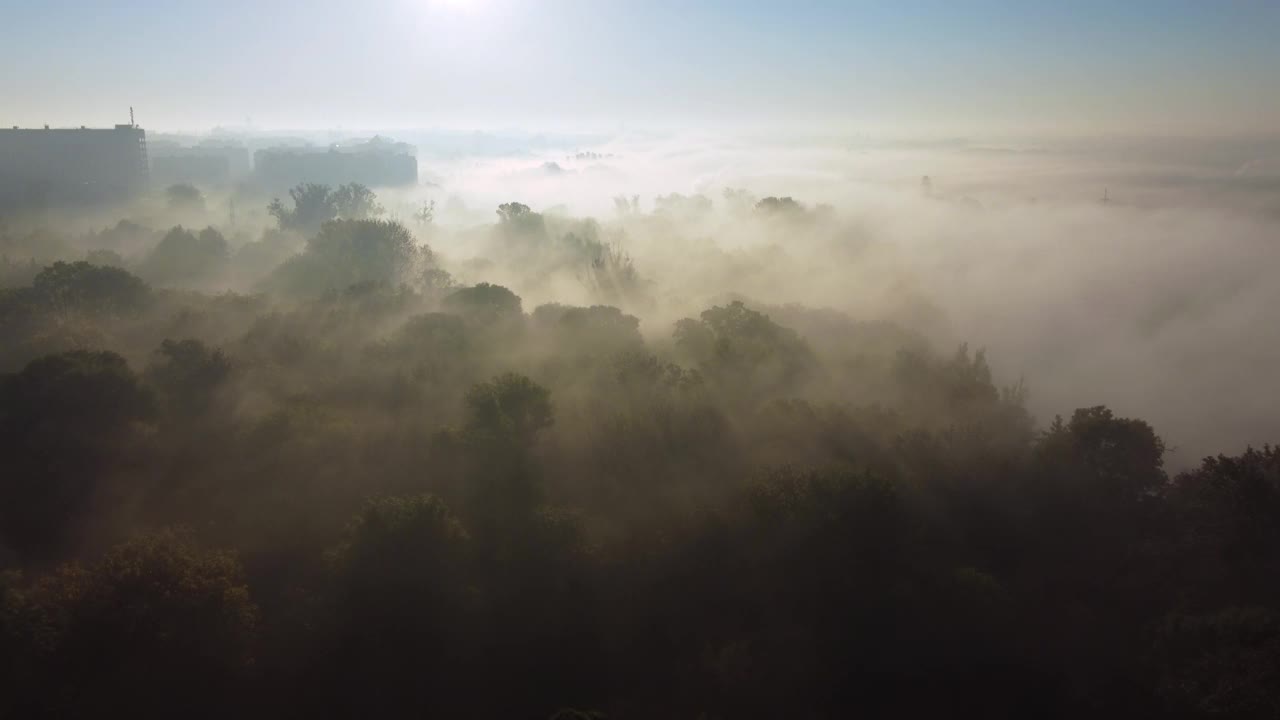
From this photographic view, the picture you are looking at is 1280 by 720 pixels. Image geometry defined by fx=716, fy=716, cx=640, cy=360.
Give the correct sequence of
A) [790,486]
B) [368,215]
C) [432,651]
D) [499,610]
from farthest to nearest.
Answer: [368,215] → [790,486] → [499,610] → [432,651]

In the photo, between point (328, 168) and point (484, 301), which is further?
point (328, 168)

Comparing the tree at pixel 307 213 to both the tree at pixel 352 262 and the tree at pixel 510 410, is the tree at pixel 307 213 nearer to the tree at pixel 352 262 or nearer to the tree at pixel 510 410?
the tree at pixel 352 262

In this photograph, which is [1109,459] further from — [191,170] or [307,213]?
[191,170]

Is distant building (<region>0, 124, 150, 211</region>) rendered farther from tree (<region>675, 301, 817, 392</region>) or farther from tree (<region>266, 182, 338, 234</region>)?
tree (<region>675, 301, 817, 392</region>)

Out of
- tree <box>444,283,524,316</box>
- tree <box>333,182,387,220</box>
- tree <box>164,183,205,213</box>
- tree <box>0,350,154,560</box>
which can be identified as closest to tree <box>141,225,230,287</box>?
tree <box>333,182,387,220</box>

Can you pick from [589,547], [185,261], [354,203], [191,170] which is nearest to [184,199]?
[354,203]

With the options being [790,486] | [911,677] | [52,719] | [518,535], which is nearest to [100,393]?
[52,719]

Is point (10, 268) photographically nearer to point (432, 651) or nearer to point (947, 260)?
point (432, 651)

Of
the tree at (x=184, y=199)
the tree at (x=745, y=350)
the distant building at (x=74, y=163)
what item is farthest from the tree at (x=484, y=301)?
the distant building at (x=74, y=163)
